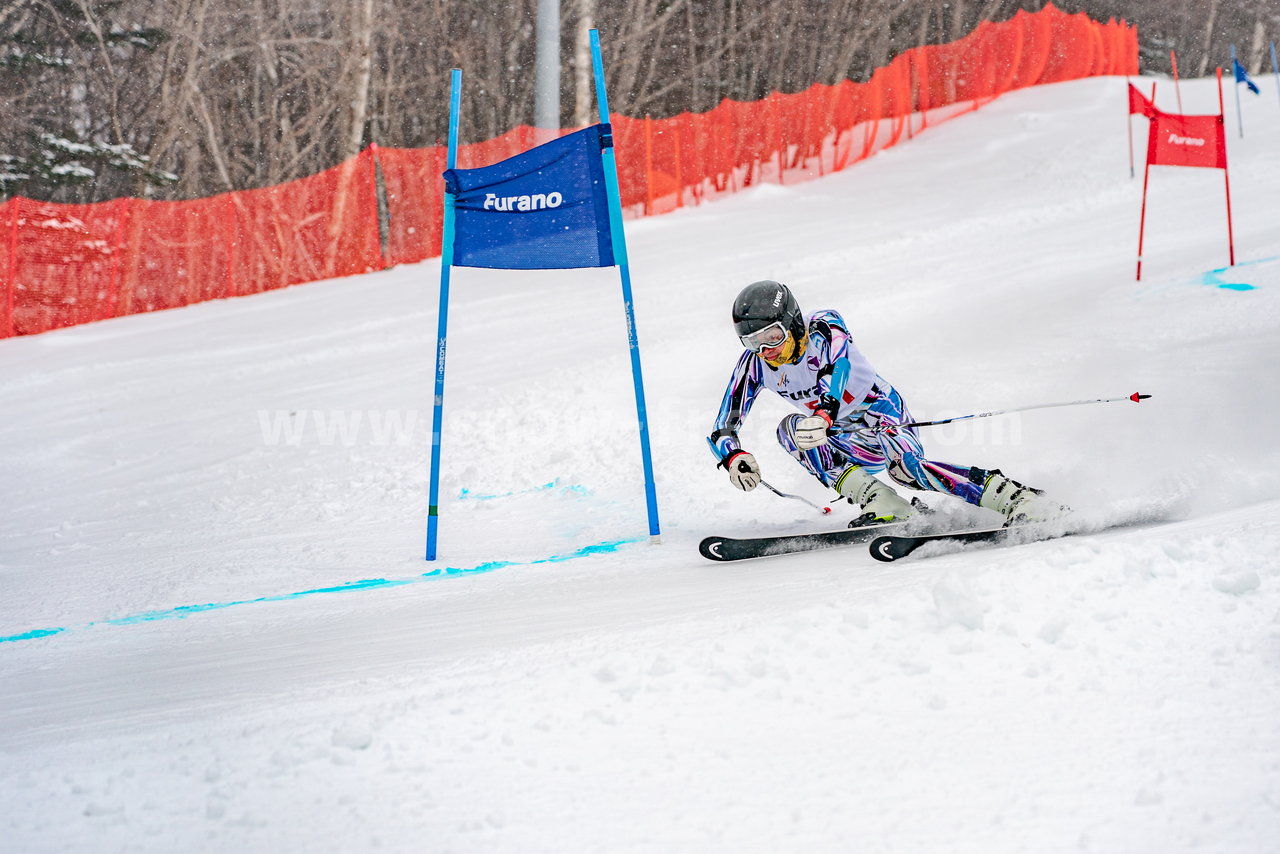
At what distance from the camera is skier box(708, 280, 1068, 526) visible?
4715 millimetres

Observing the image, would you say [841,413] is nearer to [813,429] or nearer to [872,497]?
[813,429]

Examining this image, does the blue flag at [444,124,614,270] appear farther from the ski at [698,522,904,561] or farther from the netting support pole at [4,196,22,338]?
the netting support pole at [4,196,22,338]

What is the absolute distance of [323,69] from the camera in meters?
23.5

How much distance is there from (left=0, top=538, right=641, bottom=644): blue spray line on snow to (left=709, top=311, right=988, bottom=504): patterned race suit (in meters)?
0.90

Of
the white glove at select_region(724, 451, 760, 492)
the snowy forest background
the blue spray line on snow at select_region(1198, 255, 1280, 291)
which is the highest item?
the snowy forest background

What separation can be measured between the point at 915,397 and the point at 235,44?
18.5 meters

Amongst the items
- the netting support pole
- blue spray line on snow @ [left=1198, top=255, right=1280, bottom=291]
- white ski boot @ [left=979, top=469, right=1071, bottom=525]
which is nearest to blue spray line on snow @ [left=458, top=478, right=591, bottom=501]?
white ski boot @ [left=979, top=469, right=1071, bottom=525]

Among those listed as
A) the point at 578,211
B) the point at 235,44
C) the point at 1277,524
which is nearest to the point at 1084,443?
the point at 1277,524

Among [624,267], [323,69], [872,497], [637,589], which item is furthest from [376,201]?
[637,589]

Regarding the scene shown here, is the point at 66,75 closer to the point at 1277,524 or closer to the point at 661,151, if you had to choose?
the point at 661,151

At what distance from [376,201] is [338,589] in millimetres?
10764

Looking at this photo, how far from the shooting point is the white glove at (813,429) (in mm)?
4785

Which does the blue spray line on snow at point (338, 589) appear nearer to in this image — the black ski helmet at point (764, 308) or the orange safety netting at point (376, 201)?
the black ski helmet at point (764, 308)

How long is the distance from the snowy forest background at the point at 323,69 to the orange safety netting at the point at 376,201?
259cm
